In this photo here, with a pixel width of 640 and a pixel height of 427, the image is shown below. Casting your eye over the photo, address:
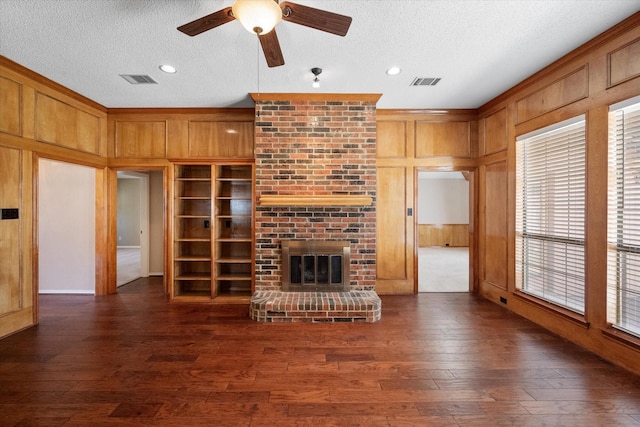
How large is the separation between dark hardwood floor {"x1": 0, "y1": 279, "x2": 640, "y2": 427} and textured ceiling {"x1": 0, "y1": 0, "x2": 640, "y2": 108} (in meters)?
2.76

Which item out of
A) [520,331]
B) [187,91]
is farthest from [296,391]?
[187,91]

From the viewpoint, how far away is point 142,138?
436cm

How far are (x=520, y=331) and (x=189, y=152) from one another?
473cm

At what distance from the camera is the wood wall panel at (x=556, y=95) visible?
8.98ft

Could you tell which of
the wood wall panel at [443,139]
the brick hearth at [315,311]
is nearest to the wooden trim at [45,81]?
the brick hearth at [315,311]

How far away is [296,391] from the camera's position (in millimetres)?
2076

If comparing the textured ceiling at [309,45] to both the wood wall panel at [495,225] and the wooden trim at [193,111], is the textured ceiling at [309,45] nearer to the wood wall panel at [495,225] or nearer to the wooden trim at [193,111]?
the wooden trim at [193,111]

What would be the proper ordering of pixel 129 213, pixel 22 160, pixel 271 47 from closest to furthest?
1. pixel 271 47
2. pixel 22 160
3. pixel 129 213

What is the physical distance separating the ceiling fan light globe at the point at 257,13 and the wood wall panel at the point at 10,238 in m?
3.08

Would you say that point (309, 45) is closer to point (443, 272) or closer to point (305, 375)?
point (305, 375)

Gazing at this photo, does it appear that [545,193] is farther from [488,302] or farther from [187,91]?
[187,91]

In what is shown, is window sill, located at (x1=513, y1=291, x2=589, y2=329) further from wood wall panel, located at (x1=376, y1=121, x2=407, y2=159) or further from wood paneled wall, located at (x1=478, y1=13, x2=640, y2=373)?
wood wall panel, located at (x1=376, y1=121, x2=407, y2=159)

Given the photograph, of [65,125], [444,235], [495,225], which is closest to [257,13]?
[65,125]

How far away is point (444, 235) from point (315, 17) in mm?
9166
